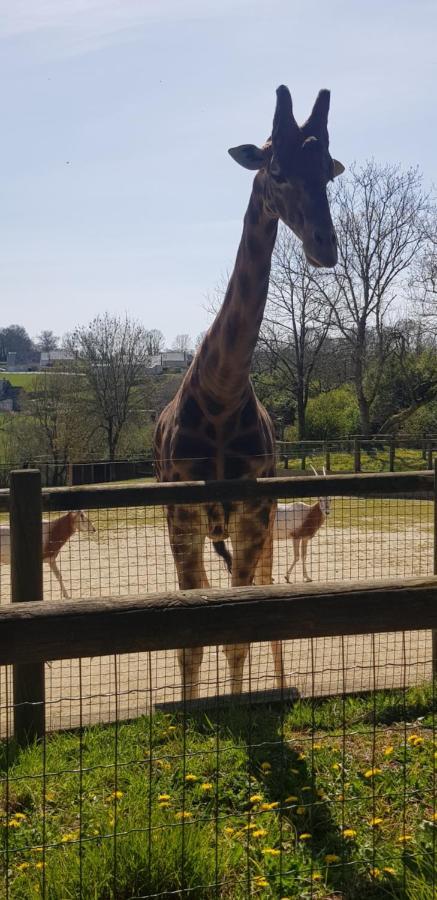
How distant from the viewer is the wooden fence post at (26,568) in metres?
4.04

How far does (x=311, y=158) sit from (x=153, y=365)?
3088 centimetres

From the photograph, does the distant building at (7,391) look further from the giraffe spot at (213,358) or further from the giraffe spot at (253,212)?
the giraffe spot at (253,212)

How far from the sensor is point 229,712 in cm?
438

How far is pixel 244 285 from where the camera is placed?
16.6ft

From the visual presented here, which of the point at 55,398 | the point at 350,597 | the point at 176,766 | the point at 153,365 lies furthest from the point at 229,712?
the point at 153,365

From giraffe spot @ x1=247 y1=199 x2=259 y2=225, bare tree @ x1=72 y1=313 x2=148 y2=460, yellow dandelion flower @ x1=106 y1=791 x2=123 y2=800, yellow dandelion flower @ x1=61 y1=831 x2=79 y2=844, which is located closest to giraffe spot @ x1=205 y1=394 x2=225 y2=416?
giraffe spot @ x1=247 y1=199 x2=259 y2=225

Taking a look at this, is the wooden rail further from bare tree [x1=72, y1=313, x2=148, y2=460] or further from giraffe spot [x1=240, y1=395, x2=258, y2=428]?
bare tree [x1=72, y1=313, x2=148, y2=460]

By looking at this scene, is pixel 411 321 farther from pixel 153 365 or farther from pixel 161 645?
pixel 161 645

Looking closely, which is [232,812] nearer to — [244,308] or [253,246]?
[244,308]

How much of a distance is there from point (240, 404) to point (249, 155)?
1.69 metres

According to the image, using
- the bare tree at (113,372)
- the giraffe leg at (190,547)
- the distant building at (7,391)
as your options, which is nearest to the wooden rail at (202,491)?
the giraffe leg at (190,547)

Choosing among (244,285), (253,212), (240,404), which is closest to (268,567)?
(240,404)

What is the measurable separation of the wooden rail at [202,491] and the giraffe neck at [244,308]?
81 cm

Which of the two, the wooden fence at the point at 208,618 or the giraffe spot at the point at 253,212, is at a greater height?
the giraffe spot at the point at 253,212
